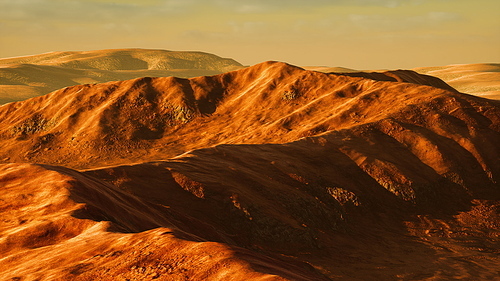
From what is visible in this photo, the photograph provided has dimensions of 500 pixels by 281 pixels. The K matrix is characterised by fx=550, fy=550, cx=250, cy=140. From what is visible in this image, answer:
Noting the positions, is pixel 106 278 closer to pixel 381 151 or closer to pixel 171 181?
pixel 171 181

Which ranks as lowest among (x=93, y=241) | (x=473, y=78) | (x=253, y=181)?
(x=253, y=181)

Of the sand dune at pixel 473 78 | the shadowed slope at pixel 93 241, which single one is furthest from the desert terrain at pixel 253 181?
the sand dune at pixel 473 78

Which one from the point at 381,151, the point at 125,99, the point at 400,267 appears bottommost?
the point at 400,267

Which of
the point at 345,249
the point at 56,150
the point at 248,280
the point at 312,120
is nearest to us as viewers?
the point at 248,280

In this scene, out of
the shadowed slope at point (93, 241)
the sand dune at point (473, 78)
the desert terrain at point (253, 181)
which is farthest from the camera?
the sand dune at point (473, 78)

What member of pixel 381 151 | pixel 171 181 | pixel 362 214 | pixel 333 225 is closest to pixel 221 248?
pixel 171 181

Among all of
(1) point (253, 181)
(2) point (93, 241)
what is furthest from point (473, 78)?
(2) point (93, 241)

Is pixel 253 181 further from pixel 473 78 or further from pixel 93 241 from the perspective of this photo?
pixel 473 78

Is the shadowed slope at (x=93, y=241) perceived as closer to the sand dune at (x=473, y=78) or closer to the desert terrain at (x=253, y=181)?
the desert terrain at (x=253, y=181)
